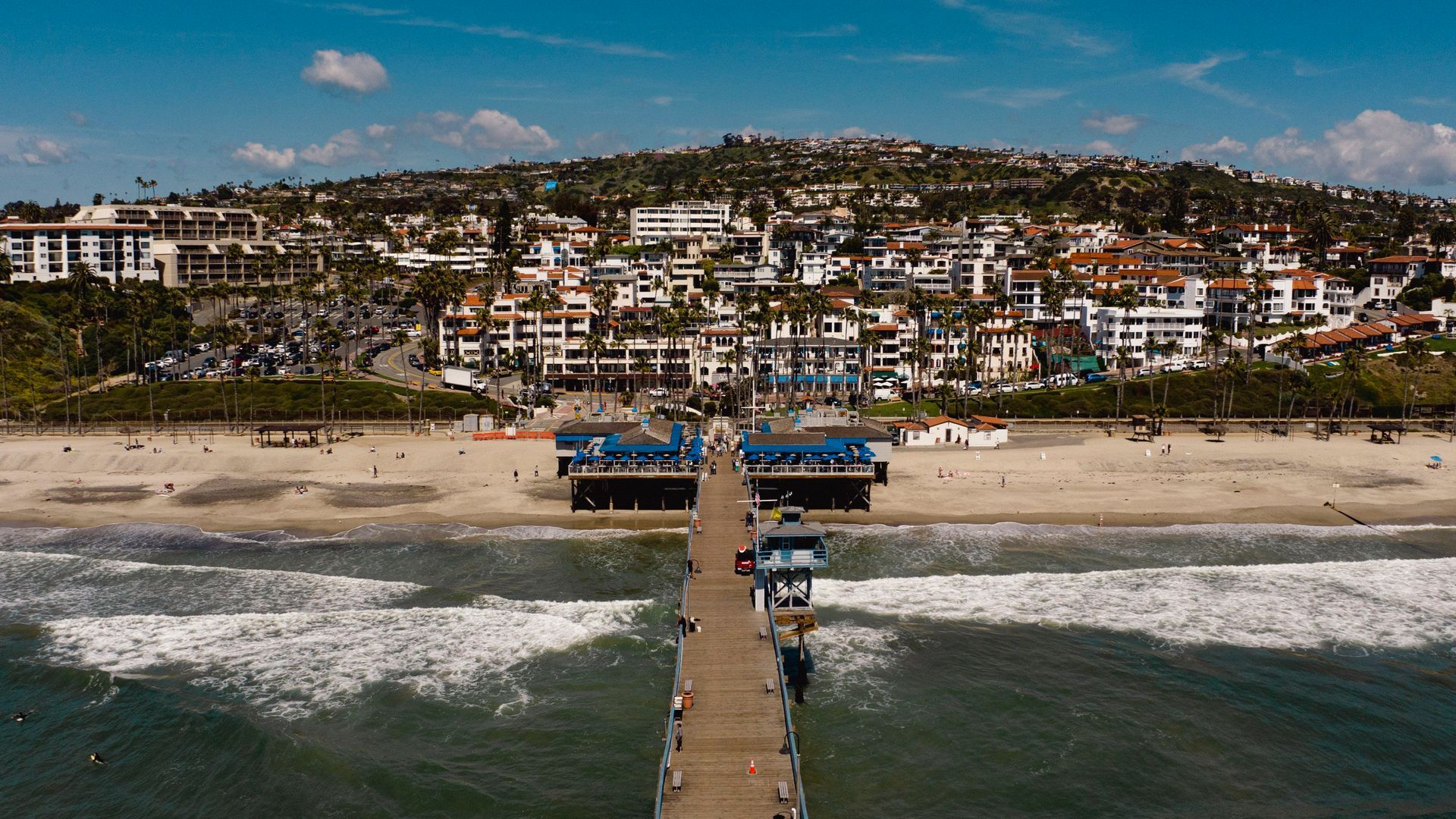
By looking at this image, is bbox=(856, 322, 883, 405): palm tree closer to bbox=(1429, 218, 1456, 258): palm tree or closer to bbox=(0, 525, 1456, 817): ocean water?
bbox=(0, 525, 1456, 817): ocean water

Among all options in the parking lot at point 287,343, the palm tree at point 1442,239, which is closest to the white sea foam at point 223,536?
the parking lot at point 287,343

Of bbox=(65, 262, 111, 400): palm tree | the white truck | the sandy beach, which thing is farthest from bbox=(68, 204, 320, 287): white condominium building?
the sandy beach

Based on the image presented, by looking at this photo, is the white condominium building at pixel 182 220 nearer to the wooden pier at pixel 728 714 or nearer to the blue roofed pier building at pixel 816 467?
the blue roofed pier building at pixel 816 467

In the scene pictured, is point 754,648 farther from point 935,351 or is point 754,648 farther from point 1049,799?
point 935,351

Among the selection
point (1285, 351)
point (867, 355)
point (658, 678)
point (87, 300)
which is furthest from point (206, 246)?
point (1285, 351)

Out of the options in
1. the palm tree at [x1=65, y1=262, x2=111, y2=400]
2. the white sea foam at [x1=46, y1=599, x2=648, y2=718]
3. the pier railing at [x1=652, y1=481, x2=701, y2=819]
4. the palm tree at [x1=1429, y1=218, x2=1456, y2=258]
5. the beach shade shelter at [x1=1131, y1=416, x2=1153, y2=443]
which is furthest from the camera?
the palm tree at [x1=1429, y1=218, x2=1456, y2=258]

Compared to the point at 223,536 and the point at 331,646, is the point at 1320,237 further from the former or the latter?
the point at 331,646
